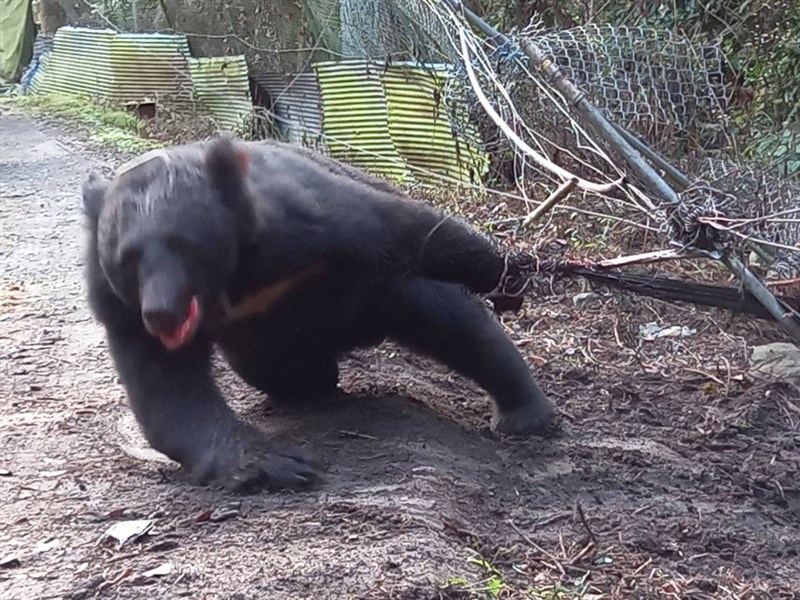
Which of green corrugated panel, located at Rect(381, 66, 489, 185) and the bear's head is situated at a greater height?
the bear's head

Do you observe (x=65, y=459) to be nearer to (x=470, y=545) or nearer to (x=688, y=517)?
(x=470, y=545)

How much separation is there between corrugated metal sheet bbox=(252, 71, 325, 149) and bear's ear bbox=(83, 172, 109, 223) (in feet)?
23.7

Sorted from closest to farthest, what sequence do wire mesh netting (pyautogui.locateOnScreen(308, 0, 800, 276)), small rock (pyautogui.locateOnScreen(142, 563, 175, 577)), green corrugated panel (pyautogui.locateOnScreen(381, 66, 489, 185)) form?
small rock (pyautogui.locateOnScreen(142, 563, 175, 577)) → wire mesh netting (pyautogui.locateOnScreen(308, 0, 800, 276)) → green corrugated panel (pyautogui.locateOnScreen(381, 66, 489, 185))

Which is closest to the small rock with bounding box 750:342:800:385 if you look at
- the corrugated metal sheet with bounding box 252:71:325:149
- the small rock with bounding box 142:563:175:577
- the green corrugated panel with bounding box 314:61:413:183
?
the small rock with bounding box 142:563:175:577

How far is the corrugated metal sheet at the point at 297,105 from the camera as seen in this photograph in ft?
37.6

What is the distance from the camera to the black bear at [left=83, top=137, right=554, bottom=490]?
3.44 meters

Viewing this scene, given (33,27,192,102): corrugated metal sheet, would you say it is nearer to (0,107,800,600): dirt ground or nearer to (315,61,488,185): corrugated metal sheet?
(315,61,488,185): corrugated metal sheet

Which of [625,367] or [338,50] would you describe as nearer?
[625,367]

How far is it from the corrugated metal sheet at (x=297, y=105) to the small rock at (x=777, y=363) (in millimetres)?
6397

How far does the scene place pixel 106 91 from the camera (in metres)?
17.5

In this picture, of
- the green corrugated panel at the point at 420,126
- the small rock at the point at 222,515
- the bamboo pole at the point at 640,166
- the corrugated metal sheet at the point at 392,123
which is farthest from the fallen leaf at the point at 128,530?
the green corrugated panel at the point at 420,126

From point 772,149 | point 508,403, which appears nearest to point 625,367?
point 508,403

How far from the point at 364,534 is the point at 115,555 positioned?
0.72 meters

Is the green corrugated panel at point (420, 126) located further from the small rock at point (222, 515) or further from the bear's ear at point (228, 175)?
the small rock at point (222, 515)
